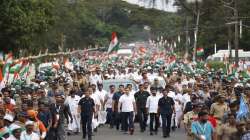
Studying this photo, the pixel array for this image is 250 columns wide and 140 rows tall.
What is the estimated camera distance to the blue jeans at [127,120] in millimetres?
23237

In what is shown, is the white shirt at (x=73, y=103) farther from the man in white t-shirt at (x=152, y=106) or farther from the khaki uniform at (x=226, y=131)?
the khaki uniform at (x=226, y=131)

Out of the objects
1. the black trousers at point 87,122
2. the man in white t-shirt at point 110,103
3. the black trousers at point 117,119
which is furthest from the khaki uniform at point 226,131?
the man in white t-shirt at point 110,103

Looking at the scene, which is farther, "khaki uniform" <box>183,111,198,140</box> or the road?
the road

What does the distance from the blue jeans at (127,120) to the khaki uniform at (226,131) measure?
28.7ft

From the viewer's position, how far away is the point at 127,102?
23.0 metres

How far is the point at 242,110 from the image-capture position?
17516 millimetres

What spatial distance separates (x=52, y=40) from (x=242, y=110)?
264 feet

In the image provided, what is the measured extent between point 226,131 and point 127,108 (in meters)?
8.82

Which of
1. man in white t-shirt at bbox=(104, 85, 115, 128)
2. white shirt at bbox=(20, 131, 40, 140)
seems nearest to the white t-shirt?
man in white t-shirt at bbox=(104, 85, 115, 128)

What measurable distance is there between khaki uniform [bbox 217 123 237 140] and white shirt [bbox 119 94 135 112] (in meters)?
8.46

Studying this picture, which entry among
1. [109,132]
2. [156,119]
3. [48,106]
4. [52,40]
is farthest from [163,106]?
[52,40]

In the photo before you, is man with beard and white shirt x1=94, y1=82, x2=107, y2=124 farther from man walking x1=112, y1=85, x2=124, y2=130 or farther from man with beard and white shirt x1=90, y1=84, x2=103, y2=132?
man walking x1=112, y1=85, x2=124, y2=130

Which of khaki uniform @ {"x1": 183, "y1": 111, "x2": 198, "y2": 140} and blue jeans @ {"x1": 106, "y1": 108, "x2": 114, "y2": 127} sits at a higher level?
khaki uniform @ {"x1": 183, "y1": 111, "x2": 198, "y2": 140}

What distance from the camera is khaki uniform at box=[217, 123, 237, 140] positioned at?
14387mm
